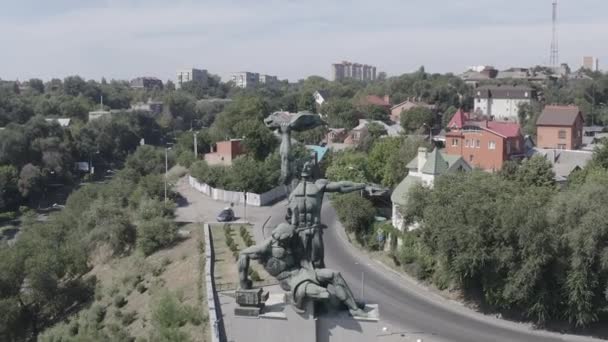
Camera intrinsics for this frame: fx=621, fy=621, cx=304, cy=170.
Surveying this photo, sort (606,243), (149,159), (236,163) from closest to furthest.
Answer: (606,243) → (236,163) → (149,159)

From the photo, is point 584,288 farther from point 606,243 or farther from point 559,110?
point 559,110

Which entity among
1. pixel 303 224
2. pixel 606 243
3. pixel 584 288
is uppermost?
pixel 303 224

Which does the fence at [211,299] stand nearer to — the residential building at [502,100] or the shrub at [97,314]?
the shrub at [97,314]

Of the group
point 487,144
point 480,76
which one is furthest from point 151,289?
point 480,76

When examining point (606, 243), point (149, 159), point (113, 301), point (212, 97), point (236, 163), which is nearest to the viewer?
point (606, 243)

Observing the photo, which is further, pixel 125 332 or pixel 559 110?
pixel 559 110

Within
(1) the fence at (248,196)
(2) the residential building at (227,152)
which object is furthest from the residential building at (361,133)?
(1) the fence at (248,196)

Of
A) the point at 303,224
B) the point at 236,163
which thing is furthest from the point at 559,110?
the point at 303,224
